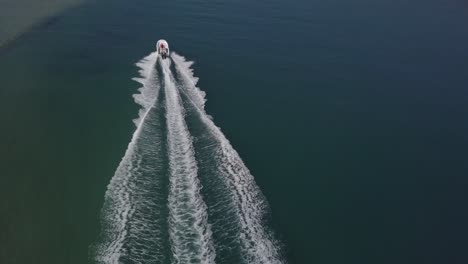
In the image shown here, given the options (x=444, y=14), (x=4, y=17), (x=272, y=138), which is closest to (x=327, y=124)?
(x=272, y=138)

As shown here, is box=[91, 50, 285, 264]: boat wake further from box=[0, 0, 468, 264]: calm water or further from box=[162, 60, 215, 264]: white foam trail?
box=[0, 0, 468, 264]: calm water

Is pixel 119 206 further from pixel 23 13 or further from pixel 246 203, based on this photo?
pixel 23 13

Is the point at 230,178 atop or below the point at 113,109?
below

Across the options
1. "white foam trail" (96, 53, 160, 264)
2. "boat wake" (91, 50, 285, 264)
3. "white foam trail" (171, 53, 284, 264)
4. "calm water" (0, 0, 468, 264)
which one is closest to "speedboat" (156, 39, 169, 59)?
"calm water" (0, 0, 468, 264)

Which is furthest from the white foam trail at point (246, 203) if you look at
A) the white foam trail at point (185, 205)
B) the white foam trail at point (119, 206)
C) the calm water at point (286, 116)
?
the white foam trail at point (119, 206)

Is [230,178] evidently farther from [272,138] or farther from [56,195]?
[56,195]
